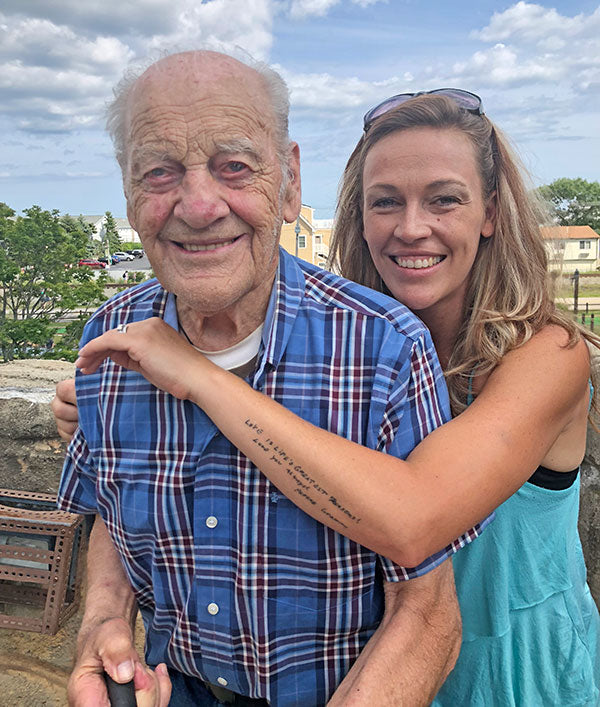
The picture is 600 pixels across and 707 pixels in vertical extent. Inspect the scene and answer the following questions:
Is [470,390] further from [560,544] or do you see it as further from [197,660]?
[197,660]

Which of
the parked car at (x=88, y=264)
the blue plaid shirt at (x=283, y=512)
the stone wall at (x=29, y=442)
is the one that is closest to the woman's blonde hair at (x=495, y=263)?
the blue plaid shirt at (x=283, y=512)

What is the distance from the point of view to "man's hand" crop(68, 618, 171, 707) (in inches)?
62.5

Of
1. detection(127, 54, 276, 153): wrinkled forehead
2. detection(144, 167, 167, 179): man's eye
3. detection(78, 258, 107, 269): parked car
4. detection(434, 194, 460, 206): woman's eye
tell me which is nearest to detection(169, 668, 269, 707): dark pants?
detection(144, 167, 167, 179): man's eye

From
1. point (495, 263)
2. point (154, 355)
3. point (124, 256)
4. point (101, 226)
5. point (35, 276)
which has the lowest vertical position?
point (154, 355)

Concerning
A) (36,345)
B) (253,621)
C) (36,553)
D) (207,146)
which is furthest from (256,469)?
(36,345)

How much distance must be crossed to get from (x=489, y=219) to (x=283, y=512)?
3.90 feet

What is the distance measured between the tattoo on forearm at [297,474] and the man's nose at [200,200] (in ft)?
1.55

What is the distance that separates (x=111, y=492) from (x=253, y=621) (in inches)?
20.8

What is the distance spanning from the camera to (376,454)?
1508mm

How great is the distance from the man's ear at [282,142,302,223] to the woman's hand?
0.43 m

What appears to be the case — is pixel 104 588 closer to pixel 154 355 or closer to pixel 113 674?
pixel 113 674

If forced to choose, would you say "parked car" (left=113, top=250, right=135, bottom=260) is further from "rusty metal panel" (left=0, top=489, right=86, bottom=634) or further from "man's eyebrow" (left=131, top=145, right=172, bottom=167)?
"man's eyebrow" (left=131, top=145, right=172, bottom=167)

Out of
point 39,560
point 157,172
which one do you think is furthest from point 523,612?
point 39,560

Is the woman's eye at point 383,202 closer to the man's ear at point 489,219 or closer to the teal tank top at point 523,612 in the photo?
the man's ear at point 489,219
